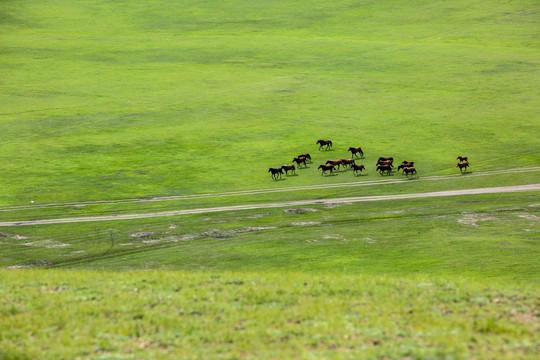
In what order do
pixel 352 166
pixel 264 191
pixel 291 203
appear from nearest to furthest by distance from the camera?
pixel 291 203
pixel 264 191
pixel 352 166

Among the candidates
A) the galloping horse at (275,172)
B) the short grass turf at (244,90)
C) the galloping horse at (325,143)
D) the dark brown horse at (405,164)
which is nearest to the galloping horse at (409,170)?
the dark brown horse at (405,164)

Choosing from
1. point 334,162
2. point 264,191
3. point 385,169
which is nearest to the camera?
point 264,191

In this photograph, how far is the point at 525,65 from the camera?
99.9 m

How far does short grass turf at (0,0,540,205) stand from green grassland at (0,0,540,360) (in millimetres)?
419

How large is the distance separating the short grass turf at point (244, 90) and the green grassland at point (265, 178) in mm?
419

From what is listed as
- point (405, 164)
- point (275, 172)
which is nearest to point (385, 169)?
point (405, 164)

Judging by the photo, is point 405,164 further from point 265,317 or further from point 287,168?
point 265,317

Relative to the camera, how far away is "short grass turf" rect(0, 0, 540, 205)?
214 ft

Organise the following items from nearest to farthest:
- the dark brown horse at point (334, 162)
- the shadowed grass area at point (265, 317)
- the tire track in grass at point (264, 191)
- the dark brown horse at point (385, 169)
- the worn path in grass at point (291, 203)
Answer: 1. the shadowed grass area at point (265, 317)
2. the worn path in grass at point (291, 203)
3. the tire track in grass at point (264, 191)
4. the dark brown horse at point (385, 169)
5. the dark brown horse at point (334, 162)

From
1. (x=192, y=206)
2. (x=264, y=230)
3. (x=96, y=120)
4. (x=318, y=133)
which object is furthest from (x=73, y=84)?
(x=264, y=230)

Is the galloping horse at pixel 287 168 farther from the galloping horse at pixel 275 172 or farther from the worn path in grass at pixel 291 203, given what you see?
the worn path in grass at pixel 291 203

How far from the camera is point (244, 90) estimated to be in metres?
92.6

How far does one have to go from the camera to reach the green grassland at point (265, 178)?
1909cm

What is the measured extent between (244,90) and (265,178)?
33.9 metres
